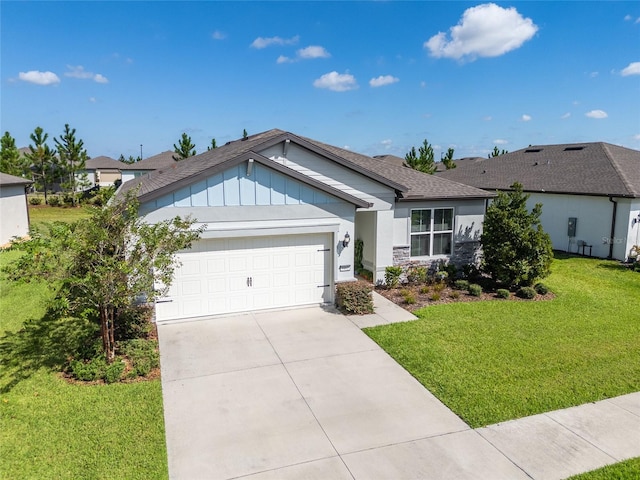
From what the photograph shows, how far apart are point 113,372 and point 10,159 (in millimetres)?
39771

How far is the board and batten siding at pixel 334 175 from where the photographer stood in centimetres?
1300

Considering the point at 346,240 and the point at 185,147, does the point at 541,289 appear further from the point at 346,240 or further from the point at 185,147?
the point at 185,147

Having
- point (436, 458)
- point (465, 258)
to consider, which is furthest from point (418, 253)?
point (436, 458)

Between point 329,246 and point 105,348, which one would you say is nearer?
point 105,348

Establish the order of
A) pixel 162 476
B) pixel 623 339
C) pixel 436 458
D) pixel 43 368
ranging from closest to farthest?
pixel 162 476 < pixel 436 458 < pixel 43 368 < pixel 623 339

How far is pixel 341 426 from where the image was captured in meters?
6.77

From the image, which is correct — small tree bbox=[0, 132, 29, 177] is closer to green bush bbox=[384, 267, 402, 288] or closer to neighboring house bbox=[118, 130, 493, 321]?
neighboring house bbox=[118, 130, 493, 321]

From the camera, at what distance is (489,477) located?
5602mm

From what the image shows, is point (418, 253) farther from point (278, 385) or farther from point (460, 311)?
point (278, 385)

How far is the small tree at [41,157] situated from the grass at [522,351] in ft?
139

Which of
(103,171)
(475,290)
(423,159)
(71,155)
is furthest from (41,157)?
(475,290)

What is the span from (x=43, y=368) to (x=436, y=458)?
744cm

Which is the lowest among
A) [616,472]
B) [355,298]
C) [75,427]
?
[616,472]

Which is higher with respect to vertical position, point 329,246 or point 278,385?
point 329,246
